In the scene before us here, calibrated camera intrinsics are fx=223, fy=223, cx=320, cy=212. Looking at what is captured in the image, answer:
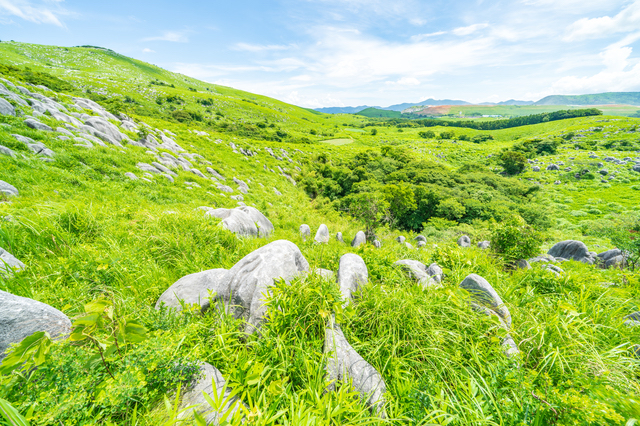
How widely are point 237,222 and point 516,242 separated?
1024cm

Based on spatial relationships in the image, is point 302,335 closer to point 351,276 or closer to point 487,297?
point 351,276

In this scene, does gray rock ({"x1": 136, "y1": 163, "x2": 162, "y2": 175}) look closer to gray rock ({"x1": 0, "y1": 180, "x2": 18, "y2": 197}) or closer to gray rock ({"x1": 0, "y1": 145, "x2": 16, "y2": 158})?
gray rock ({"x1": 0, "y1": 145, "x2": 16, "y2": 158})

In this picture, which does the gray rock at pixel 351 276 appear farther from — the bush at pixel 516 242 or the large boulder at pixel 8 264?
the bush at pixel 516 242

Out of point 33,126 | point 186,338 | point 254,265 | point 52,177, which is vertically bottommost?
point 186,338

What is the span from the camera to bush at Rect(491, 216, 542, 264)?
7910mm

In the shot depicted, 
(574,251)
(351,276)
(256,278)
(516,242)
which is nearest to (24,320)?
(256,278)

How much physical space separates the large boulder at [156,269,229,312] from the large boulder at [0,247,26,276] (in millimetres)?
Answer: 2175

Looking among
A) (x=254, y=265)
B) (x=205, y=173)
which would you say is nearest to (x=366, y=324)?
(x=254, y=265)

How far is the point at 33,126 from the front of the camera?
11.1 meters

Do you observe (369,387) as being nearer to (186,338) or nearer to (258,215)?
(186,338)

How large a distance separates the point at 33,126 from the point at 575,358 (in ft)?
67.3

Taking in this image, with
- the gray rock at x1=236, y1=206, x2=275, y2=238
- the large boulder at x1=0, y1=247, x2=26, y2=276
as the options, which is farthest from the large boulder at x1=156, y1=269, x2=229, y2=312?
the gray rock at x1=236, y1=206, x2=275, y2=238

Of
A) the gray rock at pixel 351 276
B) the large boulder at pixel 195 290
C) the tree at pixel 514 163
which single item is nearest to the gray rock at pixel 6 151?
Answer: the large boulder at pixel 195 290

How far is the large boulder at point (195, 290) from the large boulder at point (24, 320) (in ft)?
4.00
